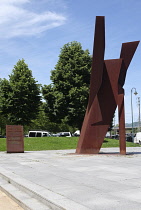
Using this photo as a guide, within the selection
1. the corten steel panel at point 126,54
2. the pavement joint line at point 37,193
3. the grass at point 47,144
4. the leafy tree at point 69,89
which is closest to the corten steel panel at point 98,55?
the corten steel panel at point 126,54

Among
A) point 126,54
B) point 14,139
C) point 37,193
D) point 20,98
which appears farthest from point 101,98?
point 20,98

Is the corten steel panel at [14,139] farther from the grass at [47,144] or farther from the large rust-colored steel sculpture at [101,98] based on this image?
the large rust-colored steel sculpture at [101,98]

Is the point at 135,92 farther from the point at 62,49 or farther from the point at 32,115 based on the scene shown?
the point at 32,115

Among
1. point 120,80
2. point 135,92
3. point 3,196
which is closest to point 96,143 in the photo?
point 120,80

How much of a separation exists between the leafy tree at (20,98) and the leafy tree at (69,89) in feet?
7.40

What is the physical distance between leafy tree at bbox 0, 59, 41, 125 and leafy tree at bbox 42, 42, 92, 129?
226 cm

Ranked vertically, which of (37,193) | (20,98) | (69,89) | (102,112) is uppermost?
(69,89)

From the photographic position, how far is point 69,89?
36031mm

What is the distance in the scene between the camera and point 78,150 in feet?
54.4

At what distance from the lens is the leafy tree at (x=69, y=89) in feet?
115

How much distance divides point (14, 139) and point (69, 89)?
16279 millimetres

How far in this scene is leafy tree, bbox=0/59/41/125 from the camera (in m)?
37.0

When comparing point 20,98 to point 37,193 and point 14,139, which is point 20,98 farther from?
point 37,193

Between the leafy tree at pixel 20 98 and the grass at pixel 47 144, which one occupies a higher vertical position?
the leafy tree at pixel 20 98
